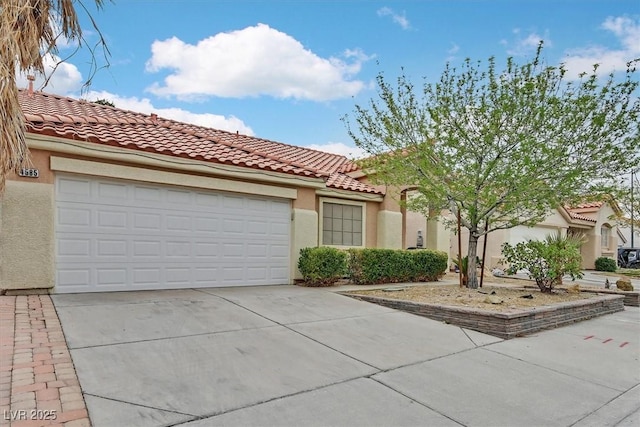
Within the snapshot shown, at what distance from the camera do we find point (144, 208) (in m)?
9.19

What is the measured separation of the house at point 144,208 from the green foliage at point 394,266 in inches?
68.0

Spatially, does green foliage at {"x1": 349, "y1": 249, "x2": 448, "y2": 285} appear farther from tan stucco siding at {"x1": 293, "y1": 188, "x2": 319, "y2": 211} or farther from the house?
tan stucco siding at {"x1": 293, "y1": 188, "x2": 319, "y2": 211}

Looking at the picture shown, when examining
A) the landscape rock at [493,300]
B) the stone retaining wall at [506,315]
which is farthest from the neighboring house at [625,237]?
the landscape rock at [493,300]

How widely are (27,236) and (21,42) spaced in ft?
15.6

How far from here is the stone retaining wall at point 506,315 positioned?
713cm

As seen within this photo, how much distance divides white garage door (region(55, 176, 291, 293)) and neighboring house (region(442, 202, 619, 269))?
39.6 ft

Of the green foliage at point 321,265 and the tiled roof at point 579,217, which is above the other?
the tiled roof at point 579,217

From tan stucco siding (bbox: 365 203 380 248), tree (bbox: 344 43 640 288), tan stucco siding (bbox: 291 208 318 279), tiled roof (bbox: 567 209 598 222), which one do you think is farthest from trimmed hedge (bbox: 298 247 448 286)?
tiled roof (bbox: 567 209 598 222)

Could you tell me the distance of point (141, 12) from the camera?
9.35 meters

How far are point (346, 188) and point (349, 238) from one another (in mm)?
1802

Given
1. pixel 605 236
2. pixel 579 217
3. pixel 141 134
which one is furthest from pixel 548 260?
pixel 605 236

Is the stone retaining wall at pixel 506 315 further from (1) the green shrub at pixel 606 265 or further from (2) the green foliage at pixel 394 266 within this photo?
(1) the green shrub at pixel 606 265

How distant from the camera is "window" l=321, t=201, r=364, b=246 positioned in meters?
13.4

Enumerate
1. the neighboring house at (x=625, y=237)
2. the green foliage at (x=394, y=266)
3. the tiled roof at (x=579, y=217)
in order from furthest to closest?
the neighboring house at (x=625, y=237), the tiled roof at (x=579, y=217), the green foliage at (x=394, y=266)
